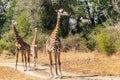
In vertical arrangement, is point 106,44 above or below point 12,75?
below

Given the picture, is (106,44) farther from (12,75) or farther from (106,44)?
(12,75)

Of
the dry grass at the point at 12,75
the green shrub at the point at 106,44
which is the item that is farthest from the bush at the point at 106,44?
the dry grass at the point at 12,75

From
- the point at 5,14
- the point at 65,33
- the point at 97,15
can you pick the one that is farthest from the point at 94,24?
the point at 5,14

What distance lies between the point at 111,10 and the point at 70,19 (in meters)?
4.80

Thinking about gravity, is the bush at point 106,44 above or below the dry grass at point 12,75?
below

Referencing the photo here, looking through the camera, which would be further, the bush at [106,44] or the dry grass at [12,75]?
the bush at [106,44]

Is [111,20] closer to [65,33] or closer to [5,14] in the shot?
[65,33]

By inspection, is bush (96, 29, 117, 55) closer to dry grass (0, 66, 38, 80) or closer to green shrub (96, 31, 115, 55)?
green shrub (96, 31, 115, 55)

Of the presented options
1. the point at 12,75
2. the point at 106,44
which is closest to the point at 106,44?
the point at 106,44

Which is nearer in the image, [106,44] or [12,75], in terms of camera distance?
[12,75]

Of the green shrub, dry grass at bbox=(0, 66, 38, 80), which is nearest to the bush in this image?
the green shrub

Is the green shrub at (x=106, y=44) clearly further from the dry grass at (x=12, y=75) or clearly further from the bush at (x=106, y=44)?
the dry grass at (x=12, y=75)

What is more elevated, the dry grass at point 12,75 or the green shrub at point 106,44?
the dry grass at point 12,75

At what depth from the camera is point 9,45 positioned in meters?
34.5
